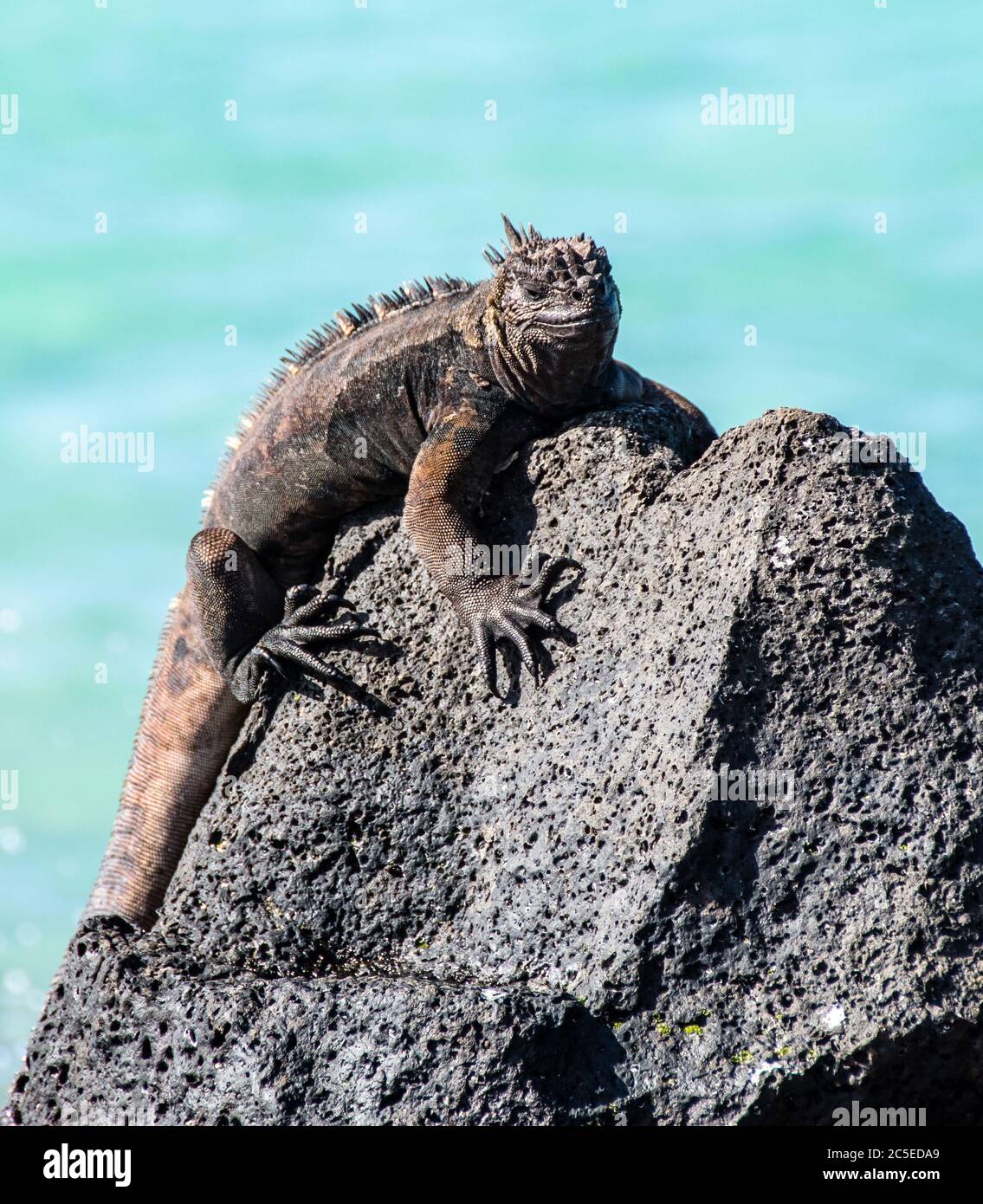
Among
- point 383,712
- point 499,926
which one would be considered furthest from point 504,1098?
point 383,712

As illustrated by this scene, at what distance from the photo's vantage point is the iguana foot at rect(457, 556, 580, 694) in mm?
5617

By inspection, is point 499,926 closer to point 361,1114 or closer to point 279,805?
point 361,1114

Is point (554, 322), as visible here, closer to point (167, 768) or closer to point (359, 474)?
point (359, 474)

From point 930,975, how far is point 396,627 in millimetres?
2614

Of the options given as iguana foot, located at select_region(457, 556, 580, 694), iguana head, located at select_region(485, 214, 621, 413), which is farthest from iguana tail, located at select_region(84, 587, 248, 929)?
iguana head, located at select_region(485, 214, 621, 413)

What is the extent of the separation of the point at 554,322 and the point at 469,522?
91 cm

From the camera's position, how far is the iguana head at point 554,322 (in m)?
6.13

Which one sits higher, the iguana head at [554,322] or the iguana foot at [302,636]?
the iguana head at [554,322]

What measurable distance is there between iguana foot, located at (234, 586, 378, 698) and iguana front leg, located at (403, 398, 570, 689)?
1.64 ft

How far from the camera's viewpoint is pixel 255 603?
A: 23.0ft

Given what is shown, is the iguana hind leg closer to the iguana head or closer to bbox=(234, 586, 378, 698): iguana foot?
bbox=(234, 586, 378, 698): iguana foot

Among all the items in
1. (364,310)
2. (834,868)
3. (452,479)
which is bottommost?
(834,868)

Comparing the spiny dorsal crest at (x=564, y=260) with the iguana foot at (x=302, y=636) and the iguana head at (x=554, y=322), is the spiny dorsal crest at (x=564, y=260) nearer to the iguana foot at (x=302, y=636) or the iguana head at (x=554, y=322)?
the iguana head at (x=554, y=322)

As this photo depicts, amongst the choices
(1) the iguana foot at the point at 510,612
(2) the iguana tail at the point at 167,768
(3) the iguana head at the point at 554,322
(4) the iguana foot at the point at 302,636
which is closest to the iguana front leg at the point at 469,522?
(1) the iguana foot at the point at 510,612
